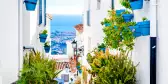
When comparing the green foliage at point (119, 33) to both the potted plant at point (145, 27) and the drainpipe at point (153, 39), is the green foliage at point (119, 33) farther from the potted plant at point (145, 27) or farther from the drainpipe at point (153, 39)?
the drainpipe at point (153, 39)

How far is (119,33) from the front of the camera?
4.05 meters

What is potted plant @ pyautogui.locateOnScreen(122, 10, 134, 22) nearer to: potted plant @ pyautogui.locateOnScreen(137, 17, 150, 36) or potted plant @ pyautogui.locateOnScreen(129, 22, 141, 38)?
potted plant @ pyautogui.locateOnScreen(129, 22, 141, 38)

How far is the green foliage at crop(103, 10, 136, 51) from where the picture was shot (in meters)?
3.90

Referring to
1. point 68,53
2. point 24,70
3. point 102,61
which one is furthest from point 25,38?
point 68,53

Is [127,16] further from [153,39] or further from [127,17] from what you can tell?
[153,39]

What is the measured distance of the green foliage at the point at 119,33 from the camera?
390cm

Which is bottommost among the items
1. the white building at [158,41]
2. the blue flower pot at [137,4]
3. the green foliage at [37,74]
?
the green foliage at [37,74]

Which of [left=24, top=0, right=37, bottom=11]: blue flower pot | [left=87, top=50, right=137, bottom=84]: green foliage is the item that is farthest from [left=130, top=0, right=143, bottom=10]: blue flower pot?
[left=24, top=0, right=37, bottom=11]: blue flower pot

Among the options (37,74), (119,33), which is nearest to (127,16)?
(119,33)
